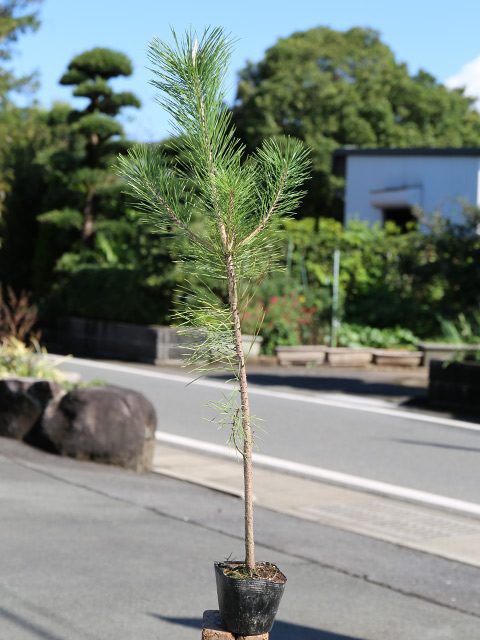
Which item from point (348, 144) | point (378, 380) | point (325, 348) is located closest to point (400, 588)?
point (378, 380)

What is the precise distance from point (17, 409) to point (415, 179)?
23.4 m

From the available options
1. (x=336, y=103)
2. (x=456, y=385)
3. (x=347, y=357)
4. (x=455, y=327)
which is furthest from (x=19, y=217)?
(x=456, y=385)

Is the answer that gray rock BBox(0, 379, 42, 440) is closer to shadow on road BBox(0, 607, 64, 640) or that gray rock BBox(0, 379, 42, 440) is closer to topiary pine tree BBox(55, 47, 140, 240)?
shadow on road BBox(0, 607, 64, 640)

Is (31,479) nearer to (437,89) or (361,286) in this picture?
(361,286)

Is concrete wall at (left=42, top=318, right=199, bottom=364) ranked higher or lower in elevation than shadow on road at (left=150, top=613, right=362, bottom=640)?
higher

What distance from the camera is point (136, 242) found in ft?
67.5

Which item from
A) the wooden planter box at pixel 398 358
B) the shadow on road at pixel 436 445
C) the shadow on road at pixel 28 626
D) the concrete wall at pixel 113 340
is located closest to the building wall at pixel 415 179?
the wooden planter box at pixel 398 358

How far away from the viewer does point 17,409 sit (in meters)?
9.07

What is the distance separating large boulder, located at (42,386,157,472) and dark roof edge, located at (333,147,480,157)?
73.1ft

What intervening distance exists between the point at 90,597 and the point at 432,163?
26.8m

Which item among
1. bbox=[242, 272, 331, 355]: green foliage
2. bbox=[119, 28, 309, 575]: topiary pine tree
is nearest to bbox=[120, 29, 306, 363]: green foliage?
bbox=[119, 28, 309, 575]: topiary pine tree

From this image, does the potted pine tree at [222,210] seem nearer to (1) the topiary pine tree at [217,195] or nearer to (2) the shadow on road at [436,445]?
(1) the topiary pine tree at [217,195]

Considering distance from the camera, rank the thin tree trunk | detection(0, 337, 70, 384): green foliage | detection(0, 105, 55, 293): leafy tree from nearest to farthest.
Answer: the thin tree trunk → detection(0, 337, 70, 384): green foliage → detection(0, 105, 55, 293): leafy tree

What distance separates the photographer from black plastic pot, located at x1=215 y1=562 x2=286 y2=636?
7.68ft
